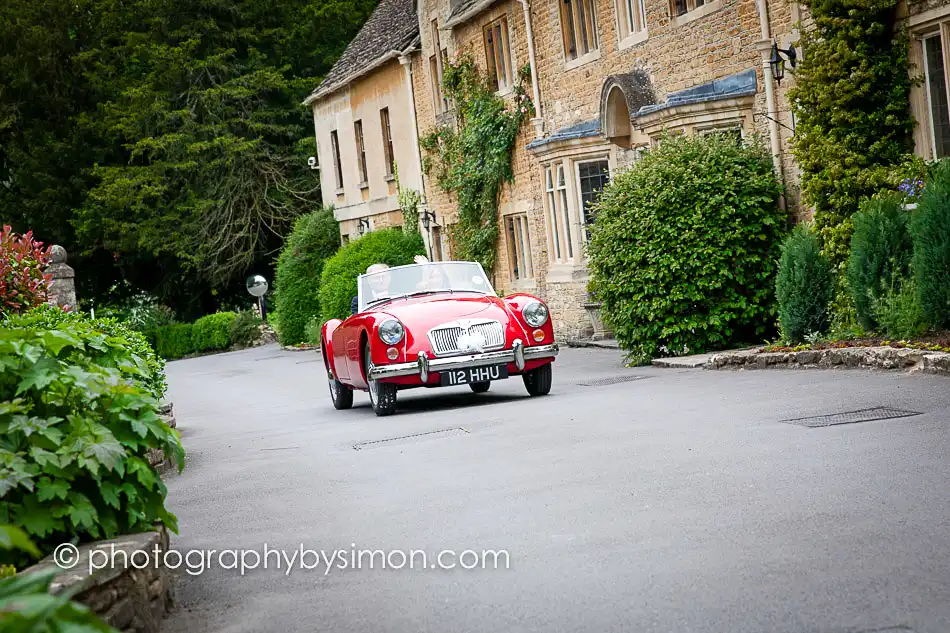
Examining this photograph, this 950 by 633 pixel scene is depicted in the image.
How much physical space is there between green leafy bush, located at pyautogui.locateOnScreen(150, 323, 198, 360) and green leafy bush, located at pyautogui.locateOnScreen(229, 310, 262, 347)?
1811mm

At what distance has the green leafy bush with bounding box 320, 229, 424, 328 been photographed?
32.4 metres

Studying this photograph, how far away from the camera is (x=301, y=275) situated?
3819cm

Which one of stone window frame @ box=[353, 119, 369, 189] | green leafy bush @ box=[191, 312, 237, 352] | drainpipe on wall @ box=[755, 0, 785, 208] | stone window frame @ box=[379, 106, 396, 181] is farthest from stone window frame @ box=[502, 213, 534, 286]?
green leafy bush @ box=[191, 312, 237, 352]

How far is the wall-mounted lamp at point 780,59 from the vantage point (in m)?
16.5

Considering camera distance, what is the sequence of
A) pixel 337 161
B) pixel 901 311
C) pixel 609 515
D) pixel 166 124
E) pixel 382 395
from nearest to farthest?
1. pixel 609 515
2. pixel 901 311
3. pixel 382 395
4. pixel 337 161
5. pixel 166 124

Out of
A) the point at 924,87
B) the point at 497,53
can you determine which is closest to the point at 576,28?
the point at 497,53

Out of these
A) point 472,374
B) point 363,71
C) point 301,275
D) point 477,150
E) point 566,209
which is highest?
point 363,71

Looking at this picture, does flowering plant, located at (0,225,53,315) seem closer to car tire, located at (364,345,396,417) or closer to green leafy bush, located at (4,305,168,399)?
green leafy bush, located at (4,305,168,399)

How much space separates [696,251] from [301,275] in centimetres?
2332

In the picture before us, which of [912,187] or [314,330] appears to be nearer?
[912,187]

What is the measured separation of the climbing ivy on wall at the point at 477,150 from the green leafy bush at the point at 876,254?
44.7ft

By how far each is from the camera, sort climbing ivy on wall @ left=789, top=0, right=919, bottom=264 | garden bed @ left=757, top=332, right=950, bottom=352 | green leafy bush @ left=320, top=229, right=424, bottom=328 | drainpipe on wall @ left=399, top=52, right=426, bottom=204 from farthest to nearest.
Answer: drainpipe on wall @ left=399, top=52, right=426, bottom=204 → green leafy bush @ left=320, top=229, right=424, bottom=328 → climbing ivy on wall @ left=789, top=0, right=919, bottom=264 → garden bed @ left=757, top=332, right=950, bottom=352

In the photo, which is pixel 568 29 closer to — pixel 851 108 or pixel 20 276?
pixel 851 108

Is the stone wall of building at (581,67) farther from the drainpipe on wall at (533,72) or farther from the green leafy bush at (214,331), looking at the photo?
the green leafy bush at (214,331)
